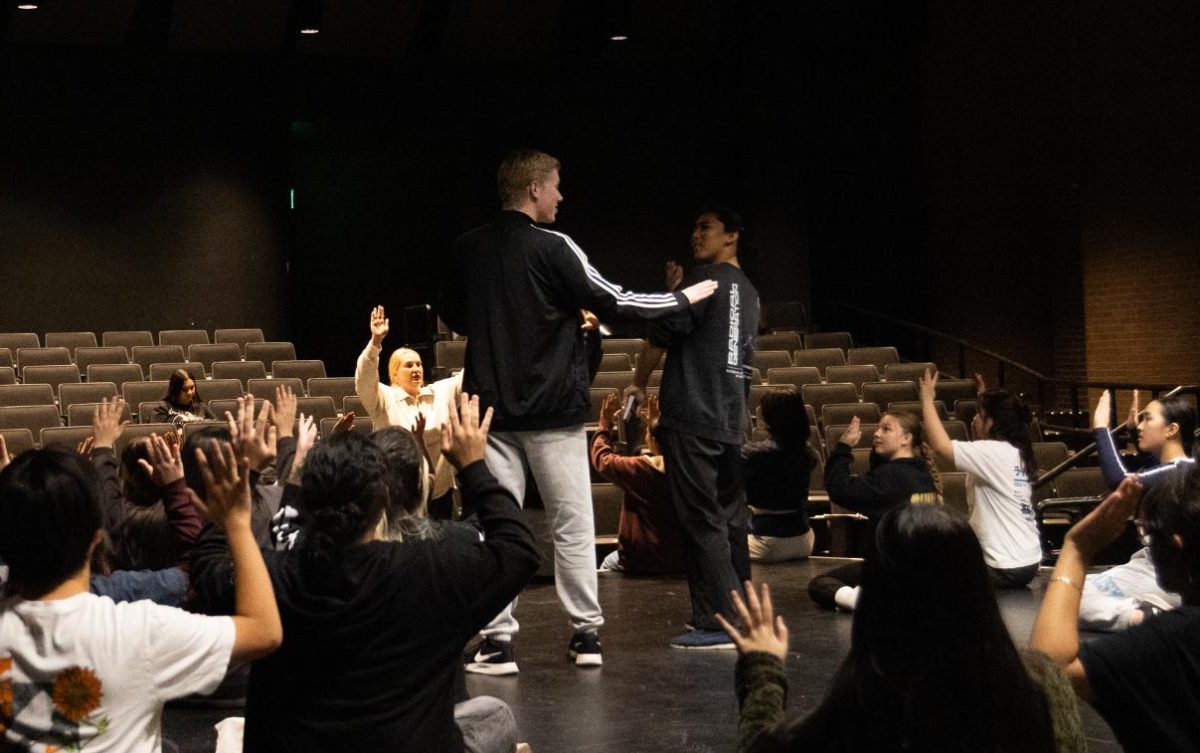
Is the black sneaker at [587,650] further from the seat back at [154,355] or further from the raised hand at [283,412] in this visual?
the seat back at [154,355]

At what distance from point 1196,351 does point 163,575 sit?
932cm

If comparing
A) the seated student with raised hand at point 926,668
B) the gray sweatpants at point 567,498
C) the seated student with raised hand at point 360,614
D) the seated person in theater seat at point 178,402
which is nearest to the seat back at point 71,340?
the seated person in theater seat at point 178,402

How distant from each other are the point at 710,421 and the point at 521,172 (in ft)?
3.32

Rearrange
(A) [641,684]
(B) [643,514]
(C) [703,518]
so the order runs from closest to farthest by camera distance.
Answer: (A) [641,684] < (C) [703,518] < (B) [643,514]

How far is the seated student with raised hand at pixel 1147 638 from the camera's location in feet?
6.17

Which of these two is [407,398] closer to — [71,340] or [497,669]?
[497,669]

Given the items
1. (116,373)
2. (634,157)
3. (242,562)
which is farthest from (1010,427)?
(634,157)

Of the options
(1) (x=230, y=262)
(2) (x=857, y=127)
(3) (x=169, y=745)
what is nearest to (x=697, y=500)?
(3) (x=169, y=745)

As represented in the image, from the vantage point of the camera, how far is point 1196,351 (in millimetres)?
10695

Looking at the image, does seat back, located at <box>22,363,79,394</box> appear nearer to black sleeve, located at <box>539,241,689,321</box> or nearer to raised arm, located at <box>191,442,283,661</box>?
black sleeve, located at <box>539,241,689,321</box>

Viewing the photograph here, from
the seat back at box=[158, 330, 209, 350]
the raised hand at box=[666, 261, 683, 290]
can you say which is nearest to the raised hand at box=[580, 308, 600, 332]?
the raised hand at box=[666, 261, 683, 290]

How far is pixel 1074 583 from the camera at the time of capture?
6.77 feet

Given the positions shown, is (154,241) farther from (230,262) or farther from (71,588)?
(71,588)

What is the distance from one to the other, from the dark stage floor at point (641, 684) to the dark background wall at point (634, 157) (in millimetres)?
6878
